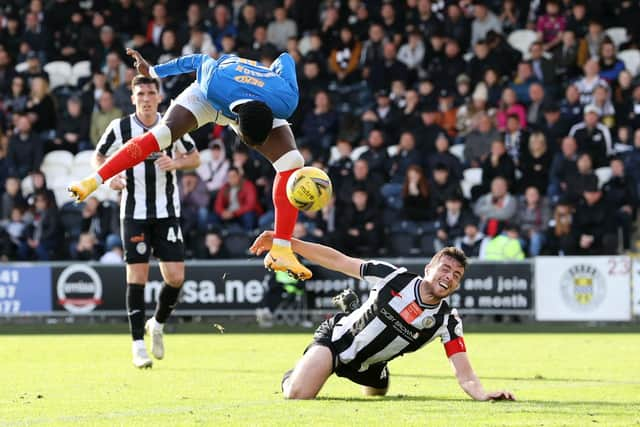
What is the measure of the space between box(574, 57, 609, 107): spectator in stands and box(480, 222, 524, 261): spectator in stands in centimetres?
319

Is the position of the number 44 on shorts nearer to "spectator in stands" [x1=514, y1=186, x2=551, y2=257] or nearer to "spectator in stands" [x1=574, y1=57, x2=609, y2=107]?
"spectator in stands" [x1=514, y1=186, x2=551, y2=257]

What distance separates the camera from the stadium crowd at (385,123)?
20.6 metres

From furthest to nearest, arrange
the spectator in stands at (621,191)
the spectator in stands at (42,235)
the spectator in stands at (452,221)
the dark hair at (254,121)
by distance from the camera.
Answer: the spectator in stands at (42,235) → the spectator in stands at (452,221) → the spectator in stands at (621,191) → the dark hair at (254,121)

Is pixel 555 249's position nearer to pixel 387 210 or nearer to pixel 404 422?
pixel 387 210

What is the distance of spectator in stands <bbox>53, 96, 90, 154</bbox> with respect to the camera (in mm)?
23641

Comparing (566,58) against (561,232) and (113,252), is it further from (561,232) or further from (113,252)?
(113,252)

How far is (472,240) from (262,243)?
11.4 m

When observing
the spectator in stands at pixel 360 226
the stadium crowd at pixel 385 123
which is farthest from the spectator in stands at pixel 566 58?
the spectator in stands at pixel 360 226

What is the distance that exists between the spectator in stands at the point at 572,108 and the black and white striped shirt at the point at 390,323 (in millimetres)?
13298

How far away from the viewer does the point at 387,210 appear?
21344mm

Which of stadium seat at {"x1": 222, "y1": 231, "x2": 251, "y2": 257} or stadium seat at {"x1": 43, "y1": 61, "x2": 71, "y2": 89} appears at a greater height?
stadium seat at {"x1": 43, "y1": 61, "x2": 71, "y2": 89}

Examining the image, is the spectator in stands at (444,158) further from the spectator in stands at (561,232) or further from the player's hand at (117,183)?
the player's hand at (117,183)

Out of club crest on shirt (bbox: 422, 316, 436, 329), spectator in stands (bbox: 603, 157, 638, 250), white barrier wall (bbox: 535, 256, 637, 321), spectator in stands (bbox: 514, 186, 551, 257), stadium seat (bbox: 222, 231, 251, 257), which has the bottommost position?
white barrier wall (bbox: 535, 256, 637, 321)

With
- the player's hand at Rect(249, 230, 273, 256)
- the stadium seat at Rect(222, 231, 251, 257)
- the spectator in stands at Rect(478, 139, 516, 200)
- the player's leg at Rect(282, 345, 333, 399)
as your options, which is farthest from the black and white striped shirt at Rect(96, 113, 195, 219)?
the spectator in stands at Rect(478, 139, 516, 200)
